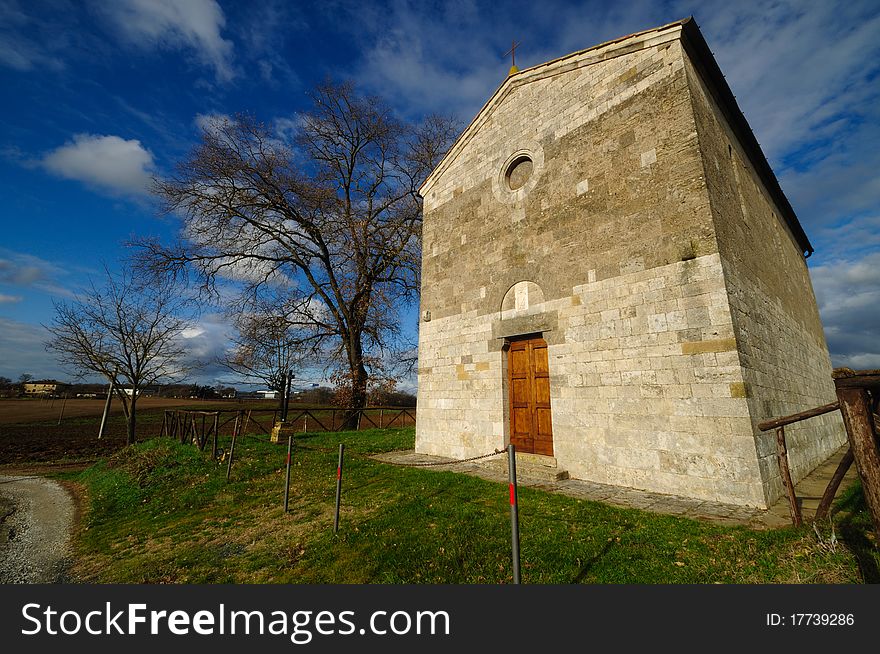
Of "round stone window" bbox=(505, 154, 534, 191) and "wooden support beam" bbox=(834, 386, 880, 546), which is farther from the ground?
"round stone window" bbox=(505, 154, 534, 191)

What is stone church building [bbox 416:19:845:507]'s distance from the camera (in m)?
6.00

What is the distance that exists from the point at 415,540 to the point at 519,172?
875cm

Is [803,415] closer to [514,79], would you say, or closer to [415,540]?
[415,540]

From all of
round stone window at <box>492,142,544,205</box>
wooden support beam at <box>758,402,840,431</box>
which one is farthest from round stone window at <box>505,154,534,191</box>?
wooden support beam at <box>758,402,840,431</box>

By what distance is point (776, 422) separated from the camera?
183 inches

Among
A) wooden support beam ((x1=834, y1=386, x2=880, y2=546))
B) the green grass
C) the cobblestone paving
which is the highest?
wooden support beam ((x1=834, y1=386, x2=880, y2=546))

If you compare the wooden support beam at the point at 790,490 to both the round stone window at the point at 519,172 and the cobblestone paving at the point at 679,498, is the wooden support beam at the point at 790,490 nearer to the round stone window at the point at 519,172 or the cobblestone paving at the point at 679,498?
the cobblestone paving at the point at 679,498

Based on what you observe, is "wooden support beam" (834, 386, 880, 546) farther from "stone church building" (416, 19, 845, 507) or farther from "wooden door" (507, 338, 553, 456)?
"wooden door" (507, 338, 553, 456)

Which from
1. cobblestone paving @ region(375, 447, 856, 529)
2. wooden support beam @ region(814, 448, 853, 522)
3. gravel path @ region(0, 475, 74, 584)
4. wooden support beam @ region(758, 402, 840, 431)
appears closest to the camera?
Result: wooden support beam @ region(814, 448, 853, 522)

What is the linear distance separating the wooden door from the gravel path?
25.7 ft

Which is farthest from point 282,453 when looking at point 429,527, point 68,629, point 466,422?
point 68,629

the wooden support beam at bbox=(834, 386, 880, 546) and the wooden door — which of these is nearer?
the wooden support beam at bbox=(834, 386, 880, 546)

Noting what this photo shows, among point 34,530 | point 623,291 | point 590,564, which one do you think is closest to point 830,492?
point 590,564

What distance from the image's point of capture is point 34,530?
23.5 feet
